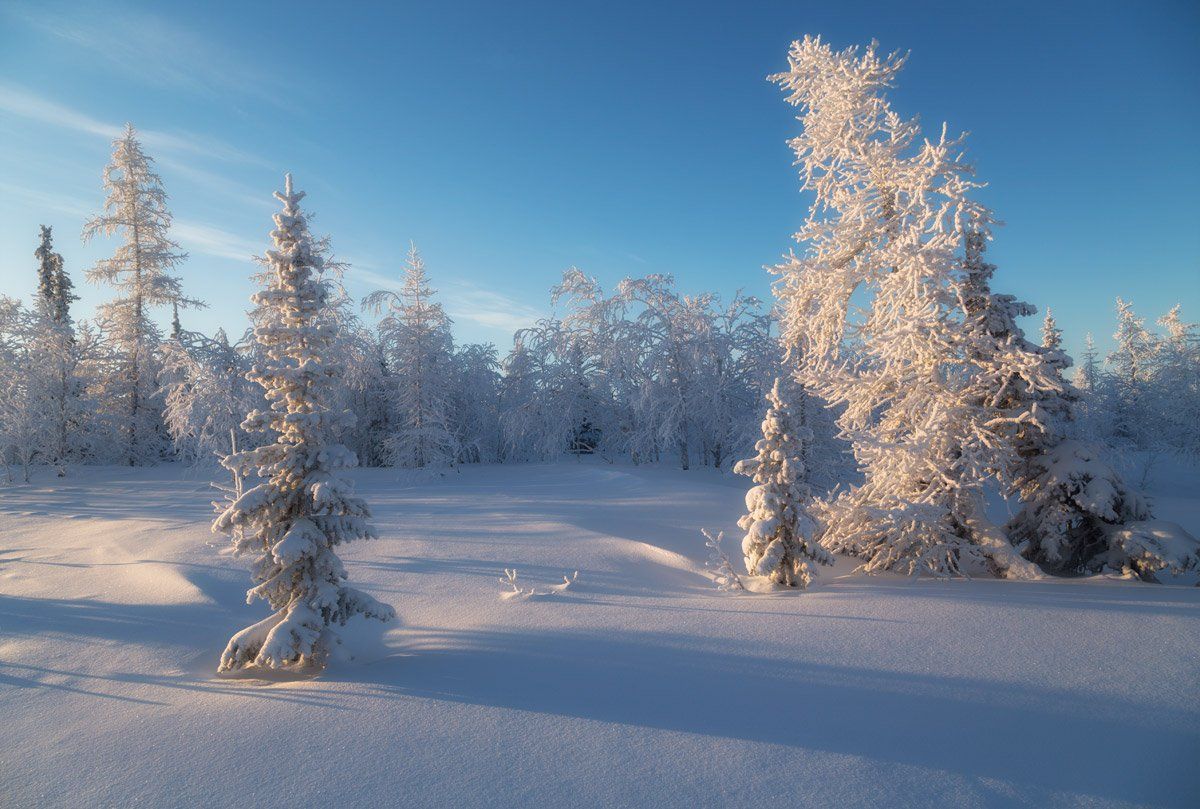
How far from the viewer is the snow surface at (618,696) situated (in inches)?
140

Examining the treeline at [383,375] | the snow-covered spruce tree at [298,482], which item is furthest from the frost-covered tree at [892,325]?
the treeline at [383,375]

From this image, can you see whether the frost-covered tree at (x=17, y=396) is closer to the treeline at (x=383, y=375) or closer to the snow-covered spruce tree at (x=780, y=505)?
the treeline at (x=383, y=375)

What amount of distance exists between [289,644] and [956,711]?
6023 mm

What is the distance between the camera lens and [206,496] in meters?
17.5

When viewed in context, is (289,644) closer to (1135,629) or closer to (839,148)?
(1135,629)

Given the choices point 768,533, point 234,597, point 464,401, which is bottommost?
point 234,597

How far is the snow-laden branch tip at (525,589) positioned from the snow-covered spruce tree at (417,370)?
18268 mm

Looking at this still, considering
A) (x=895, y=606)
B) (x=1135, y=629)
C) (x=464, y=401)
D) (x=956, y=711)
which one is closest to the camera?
(x=956, y=711)

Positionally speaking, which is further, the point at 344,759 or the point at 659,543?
the point at 659,543

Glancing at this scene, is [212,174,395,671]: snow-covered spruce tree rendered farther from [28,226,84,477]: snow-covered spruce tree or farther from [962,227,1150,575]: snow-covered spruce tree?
[28,226,84,477]: snow-covered spruce tree

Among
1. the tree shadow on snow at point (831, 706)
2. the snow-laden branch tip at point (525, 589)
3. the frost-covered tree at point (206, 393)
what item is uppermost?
the frost-covered tree at point (206, 393)

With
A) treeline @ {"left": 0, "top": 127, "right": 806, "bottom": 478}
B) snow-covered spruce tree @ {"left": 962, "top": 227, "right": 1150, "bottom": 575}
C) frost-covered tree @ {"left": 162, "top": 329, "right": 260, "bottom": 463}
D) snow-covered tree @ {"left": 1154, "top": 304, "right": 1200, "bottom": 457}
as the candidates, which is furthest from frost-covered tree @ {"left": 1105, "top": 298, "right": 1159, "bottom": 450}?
frost-covered tree @ {"left": 162, "top": 329, "right": 260, "bottom": 463}

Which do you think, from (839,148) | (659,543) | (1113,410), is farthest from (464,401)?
A: (1113,410)

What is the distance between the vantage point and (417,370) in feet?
87.9
